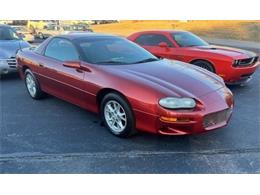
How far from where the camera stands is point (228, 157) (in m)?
3.71

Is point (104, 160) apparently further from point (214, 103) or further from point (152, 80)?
point (214, 103)

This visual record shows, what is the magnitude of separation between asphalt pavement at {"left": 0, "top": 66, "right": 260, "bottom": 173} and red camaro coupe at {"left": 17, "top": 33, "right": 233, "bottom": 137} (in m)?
0.27

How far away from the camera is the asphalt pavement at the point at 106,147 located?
3.49 m

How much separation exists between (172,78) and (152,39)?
4.09 metres

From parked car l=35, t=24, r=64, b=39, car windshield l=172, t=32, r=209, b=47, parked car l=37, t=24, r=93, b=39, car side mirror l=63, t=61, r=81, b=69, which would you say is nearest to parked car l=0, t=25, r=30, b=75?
car side mirror l=63, t=61, r=81, b=69

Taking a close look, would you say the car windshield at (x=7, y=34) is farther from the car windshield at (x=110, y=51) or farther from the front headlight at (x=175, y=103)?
the front headlight at (x=175, y=103)

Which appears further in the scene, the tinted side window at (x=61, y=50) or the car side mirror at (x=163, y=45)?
the car side mirror at (x=163, y=45)

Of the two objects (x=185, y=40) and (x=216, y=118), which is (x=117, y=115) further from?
(x=185, y=40)

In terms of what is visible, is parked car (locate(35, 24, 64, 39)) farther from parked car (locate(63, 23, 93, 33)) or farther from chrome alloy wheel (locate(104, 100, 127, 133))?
chrome alloy wheel (locate(104, 100, 127, 133))

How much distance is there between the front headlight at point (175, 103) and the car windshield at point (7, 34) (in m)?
6.39

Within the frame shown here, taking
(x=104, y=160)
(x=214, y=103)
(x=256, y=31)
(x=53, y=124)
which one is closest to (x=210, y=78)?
(x=214, y=103)

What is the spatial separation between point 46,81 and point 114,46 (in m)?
1.38

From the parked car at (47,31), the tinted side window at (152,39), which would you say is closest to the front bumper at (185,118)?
the tinted side window at (152,39)

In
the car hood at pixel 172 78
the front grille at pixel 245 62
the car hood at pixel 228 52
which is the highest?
the car hood at pixel 172 78
